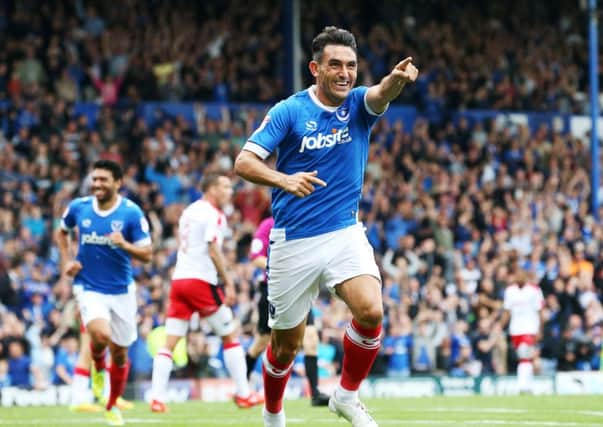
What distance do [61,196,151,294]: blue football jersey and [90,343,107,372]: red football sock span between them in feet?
1.81

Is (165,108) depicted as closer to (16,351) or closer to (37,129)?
(37,129)

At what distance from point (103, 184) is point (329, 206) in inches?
163

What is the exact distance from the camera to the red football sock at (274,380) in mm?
9258

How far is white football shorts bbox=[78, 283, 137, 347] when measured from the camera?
12547mm

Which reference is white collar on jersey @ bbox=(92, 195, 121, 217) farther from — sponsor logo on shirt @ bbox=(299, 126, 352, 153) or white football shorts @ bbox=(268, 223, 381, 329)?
sponsor logo on shirt @ bbox=(299, 126, 352, 153)

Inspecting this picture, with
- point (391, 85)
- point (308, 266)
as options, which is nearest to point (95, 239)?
point (308, 266)

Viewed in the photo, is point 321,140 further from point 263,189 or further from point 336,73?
point 263,189

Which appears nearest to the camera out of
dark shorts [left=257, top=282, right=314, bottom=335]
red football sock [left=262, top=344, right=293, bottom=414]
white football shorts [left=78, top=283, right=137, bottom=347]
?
red football sock [left=262, top=344, right=293, bottom=414]

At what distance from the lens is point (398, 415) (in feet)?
42.4

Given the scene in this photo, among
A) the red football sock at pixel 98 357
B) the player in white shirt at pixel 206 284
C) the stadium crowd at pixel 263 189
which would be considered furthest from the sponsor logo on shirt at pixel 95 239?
the stadium crowd at pixel 263 189

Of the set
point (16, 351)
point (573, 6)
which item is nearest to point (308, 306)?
point (16, 351)

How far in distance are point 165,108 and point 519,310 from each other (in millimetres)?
8541

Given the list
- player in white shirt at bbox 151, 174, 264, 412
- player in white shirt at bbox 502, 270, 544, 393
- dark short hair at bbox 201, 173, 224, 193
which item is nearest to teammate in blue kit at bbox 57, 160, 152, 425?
player in white shirt at bbox 151, 174, 264, 412

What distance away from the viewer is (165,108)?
25.7m
